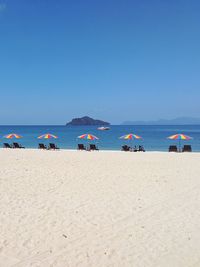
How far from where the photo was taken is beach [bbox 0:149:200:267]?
5.07m

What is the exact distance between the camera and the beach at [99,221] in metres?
5.07

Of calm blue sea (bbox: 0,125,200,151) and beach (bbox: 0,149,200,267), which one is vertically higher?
calm blue sea (bbox: 0,125,200,151)

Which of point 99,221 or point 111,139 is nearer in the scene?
point 99,221

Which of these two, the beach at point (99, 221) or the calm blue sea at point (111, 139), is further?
the calm blue sea at point (111, 139)

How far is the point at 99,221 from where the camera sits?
268 inches

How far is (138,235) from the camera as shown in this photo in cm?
602

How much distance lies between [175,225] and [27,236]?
9.43ft

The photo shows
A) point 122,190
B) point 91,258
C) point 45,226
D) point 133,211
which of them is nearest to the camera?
point 91,258

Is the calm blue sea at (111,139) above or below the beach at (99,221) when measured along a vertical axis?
above

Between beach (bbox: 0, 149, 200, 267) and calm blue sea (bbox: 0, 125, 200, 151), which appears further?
calm blue sea (bbox: 0, 125, 200, 151)

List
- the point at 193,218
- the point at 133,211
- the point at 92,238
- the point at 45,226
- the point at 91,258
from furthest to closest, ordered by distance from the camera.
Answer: the point at 133,211 < the point at 193,218 < the point at 45,226 < the point at 92,238 < the point at 91,258

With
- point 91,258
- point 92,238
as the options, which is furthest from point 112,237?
point 91,258

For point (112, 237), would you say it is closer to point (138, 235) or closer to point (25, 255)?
point (138, 235)

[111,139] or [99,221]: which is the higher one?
[111,139]
